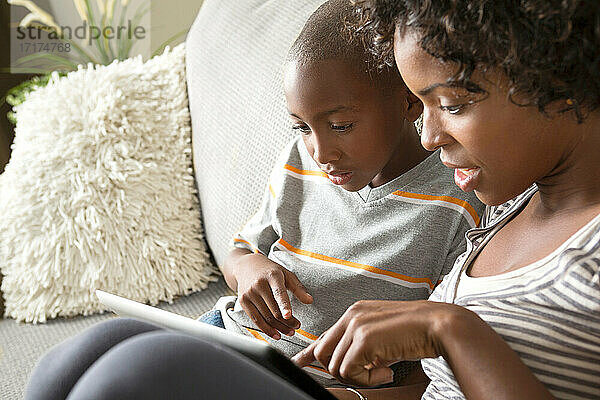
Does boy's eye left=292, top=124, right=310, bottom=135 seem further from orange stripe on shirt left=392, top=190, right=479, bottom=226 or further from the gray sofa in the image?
the gray sofa

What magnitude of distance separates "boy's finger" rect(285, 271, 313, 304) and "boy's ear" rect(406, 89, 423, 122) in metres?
0.30

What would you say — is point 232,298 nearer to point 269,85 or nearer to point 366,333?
point 269,85

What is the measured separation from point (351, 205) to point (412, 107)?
187mm

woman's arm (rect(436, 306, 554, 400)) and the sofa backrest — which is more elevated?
the sofa backrest

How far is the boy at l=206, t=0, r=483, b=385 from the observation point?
3.27 ft

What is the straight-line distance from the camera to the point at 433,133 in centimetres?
76

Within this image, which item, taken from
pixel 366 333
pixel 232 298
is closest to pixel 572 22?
pixel 366 333

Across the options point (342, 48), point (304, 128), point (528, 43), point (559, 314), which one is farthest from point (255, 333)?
point (528, 43)

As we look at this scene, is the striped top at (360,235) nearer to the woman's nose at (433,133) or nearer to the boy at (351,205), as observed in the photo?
the boy at (351,205)

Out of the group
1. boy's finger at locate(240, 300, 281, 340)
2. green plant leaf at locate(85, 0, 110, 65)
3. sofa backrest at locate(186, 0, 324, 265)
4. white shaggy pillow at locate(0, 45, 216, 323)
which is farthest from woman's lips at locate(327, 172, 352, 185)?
green plant leaf at locate(85, 0, 110, 65)

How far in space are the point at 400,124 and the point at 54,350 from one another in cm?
59

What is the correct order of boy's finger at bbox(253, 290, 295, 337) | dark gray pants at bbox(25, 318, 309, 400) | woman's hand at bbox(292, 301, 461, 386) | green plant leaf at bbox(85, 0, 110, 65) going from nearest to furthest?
dark gray pants at bbox(25, 318, 309, 400) < woman's hand at bbox(292, 301, 461, 386) < boy's finger at bbox(253, 290, 295, 337) < green plant leaf at bbox(85, 0, 110, 65)

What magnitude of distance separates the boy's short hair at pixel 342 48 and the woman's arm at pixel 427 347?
392mm

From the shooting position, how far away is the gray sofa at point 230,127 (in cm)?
143
